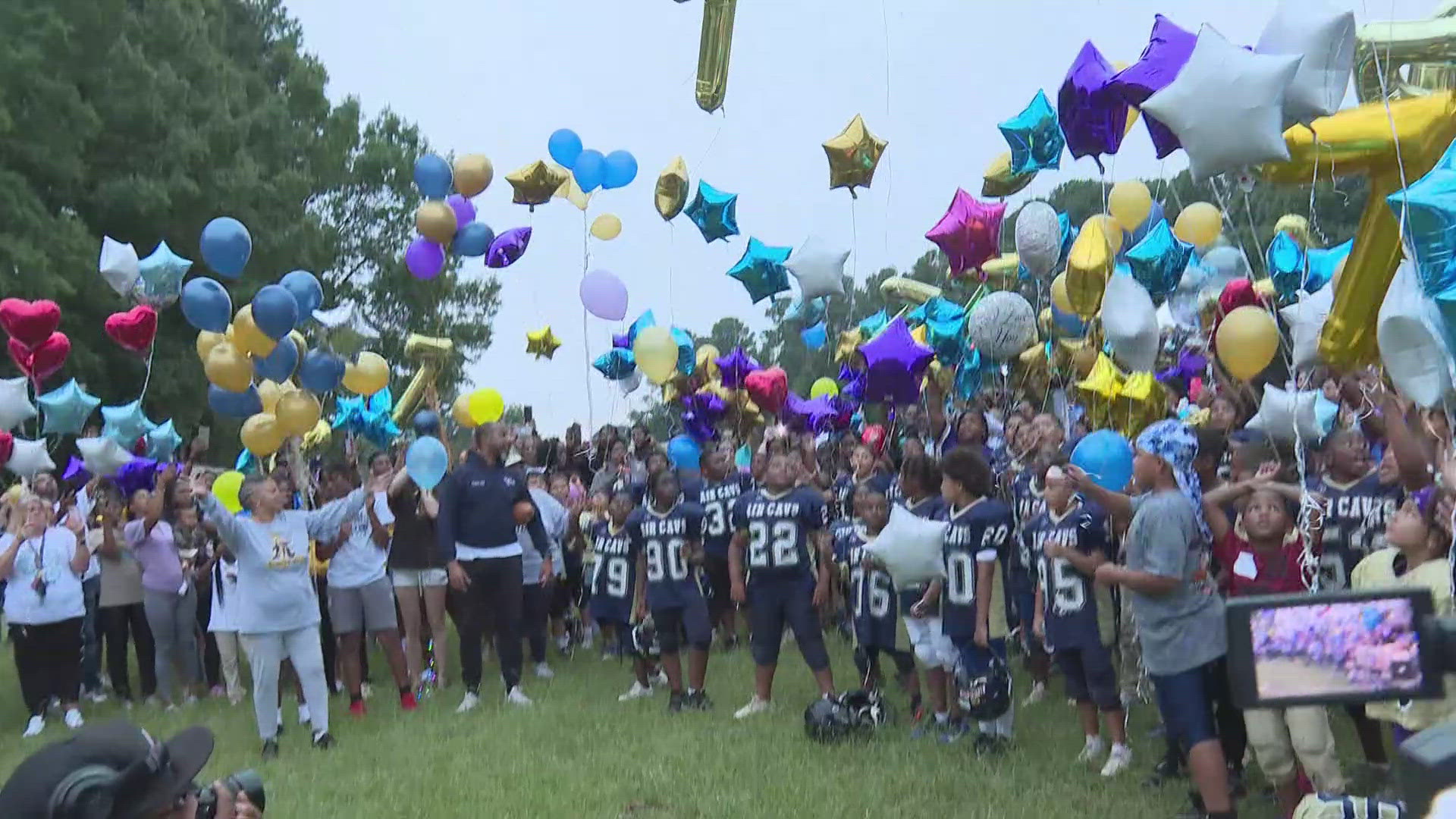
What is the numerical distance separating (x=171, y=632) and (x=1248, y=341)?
781cm

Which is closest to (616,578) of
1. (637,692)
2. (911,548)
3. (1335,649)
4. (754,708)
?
(637,692)

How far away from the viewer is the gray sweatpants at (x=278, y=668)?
7.60 metres

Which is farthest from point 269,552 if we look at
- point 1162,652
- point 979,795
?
point 1162,652

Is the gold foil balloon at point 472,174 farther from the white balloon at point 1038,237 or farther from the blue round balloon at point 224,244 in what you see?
the white balloon at point 1038,237

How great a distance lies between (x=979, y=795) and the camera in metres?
5.92

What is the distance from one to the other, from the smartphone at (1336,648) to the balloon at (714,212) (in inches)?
391

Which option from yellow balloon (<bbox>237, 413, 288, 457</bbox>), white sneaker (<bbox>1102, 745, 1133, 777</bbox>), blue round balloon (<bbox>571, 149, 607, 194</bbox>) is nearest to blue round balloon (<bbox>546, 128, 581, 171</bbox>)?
blue round balloon (<bbox>571, 149, 607, 194</bbox>)

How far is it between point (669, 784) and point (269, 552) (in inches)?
110

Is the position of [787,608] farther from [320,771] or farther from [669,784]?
[320,771]

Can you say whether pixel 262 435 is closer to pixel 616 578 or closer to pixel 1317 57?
pixel 616 578

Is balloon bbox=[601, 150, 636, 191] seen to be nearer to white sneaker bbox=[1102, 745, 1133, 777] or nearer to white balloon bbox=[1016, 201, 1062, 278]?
white balloon bbox=[1016, 201, 1062, 278]

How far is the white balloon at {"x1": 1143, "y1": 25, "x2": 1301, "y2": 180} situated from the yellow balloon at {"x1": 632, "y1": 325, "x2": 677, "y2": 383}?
6711 mm

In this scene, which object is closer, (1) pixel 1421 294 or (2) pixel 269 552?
(1) pixel 1421 294

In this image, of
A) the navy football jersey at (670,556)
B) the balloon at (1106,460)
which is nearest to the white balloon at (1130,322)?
the balloon at (1106,460)
